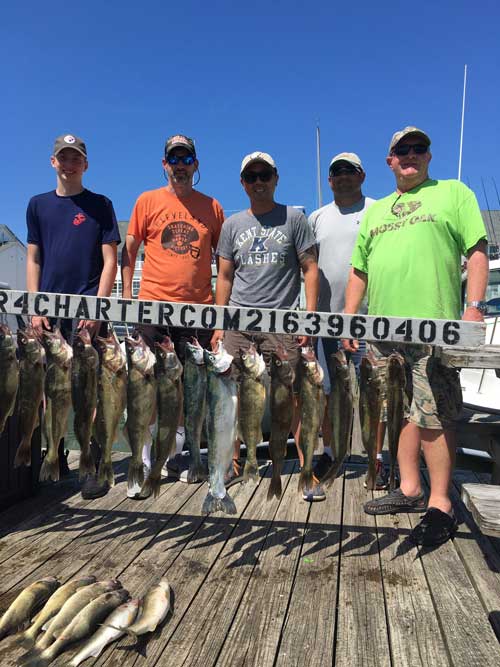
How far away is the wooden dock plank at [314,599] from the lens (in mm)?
2412

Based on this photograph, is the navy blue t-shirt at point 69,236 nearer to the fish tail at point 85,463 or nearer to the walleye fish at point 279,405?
the fish tail at point 85,463

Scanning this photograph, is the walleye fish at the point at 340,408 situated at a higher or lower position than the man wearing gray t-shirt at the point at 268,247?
lower

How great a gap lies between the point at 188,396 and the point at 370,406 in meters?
1.08

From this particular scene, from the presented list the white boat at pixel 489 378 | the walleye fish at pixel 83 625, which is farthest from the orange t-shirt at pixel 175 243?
the white boat at pixel 489 378

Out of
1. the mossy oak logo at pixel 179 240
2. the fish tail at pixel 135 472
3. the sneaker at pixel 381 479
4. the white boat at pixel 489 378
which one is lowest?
the sneaker at pixel 381 479

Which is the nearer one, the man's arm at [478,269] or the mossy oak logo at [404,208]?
the man's arm at [478,269]

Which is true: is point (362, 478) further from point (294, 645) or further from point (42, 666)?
point (42, 666)

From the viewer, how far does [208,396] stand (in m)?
2.97

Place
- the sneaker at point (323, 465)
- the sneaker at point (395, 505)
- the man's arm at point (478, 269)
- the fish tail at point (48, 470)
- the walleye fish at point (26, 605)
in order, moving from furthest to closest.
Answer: the sneaker at point (323, 465) < the sneaker at point (395, 505) < the man's arm at point (478, 269) < the fish tail at point (48, 470) < the walleye fish at point (26, 605)

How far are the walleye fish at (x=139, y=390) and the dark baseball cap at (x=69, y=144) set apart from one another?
6.80 ft

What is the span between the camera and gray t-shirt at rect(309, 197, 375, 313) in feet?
14.9

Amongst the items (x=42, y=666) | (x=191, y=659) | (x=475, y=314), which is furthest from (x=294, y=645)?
(x=475, y=314)

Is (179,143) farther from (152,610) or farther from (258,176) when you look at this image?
(152,610)

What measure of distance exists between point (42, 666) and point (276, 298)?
9.23ft
